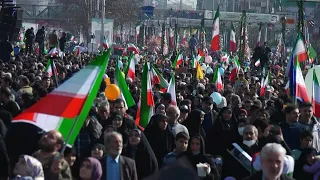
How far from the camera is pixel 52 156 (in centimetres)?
771

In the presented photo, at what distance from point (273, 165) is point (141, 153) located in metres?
2.96

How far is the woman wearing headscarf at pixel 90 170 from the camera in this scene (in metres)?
8.09

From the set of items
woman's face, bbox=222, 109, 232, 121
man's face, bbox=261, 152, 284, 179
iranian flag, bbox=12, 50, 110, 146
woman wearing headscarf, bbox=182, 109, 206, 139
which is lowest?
woman wearing headscarf, bbox=182, 109, 206, 139

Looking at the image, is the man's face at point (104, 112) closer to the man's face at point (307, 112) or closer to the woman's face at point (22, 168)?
the man's face at point (307, 112)

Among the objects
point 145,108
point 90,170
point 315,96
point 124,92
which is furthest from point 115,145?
point 124,92

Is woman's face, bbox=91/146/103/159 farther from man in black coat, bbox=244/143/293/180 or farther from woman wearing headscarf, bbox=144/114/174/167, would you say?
man in black coat, bbox=244/143/293/180

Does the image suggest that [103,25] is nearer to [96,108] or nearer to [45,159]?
[96,108]

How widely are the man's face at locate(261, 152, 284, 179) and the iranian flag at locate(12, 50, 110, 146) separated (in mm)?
1594

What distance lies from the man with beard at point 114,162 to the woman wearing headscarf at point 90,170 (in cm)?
32

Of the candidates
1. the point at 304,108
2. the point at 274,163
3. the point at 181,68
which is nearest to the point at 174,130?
the point at 304,108

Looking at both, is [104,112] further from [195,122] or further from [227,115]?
[227,115]

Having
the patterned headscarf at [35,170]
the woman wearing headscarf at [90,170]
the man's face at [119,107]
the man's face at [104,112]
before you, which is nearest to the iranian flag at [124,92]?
the man's face at [119,107]

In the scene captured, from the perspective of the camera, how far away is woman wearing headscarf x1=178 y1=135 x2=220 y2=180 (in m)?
9.48

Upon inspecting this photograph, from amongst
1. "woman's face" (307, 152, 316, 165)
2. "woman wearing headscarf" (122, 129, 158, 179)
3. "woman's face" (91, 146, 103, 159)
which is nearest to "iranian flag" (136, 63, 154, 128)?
"woman wearing headscarf" (122, 129, 158, 179)
